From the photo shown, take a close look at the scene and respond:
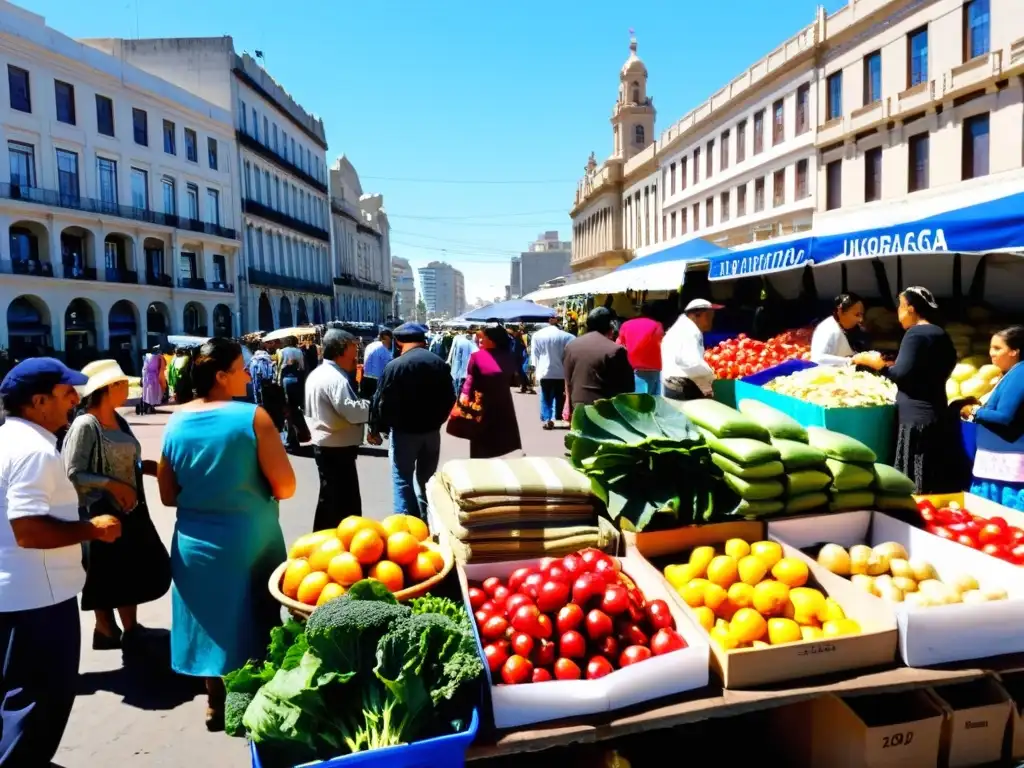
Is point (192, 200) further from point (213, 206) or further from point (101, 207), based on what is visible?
point (101, 207)

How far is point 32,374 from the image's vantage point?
2865 mm

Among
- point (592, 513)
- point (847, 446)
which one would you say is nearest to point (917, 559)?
point (847, 446)

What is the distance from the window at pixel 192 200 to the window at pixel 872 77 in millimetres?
34676

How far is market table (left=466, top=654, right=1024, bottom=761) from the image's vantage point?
2.22 metres

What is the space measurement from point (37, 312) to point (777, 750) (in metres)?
36.7

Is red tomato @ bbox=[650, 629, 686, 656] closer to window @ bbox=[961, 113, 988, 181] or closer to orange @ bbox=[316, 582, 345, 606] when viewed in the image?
orange @ bbox=[316, 582, 345, 606]

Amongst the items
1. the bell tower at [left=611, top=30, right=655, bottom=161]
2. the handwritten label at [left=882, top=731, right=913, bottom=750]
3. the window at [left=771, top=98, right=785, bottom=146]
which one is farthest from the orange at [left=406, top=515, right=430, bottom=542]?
the bell tower at [left=611, top=30, right=655, bottom=161]

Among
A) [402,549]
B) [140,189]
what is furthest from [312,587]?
[140,189]

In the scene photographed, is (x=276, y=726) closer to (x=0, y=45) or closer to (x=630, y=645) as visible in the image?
(x=630, y=645)

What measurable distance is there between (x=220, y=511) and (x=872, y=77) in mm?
29601

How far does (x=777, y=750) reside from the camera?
2.86 m

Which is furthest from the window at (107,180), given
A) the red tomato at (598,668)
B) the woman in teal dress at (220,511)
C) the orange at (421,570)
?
the red tomato at (598,668)

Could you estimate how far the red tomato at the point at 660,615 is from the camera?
2648 mm

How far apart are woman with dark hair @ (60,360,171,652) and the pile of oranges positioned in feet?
4.15
